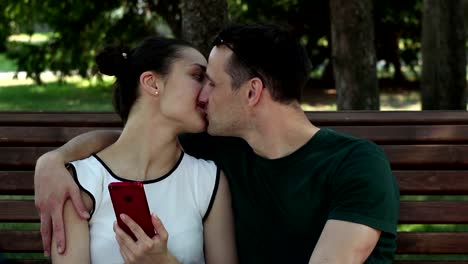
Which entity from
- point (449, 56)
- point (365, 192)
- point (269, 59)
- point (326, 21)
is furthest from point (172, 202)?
point (326, 21)

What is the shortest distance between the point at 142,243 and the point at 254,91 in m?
0.65

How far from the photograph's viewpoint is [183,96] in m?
3.13

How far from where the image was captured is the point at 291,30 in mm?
3023

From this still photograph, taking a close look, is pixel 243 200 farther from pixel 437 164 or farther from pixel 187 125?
pixel 437 164

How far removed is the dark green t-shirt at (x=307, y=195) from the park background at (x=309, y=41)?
81.1 inches

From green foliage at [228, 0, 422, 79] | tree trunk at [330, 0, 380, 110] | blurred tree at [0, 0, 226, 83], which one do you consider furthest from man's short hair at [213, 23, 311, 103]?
green foliage at [228, 0, 422, 79]

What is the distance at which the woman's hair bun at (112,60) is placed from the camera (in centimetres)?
318

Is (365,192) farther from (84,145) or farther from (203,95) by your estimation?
(84,145)

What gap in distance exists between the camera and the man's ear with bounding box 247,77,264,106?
2990mm

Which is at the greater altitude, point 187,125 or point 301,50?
point 301,50

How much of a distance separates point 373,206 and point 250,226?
0.55 meters

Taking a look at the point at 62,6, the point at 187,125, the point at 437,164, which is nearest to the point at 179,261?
the point at 187,125

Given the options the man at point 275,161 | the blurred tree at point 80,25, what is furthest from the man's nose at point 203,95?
the blurred tree at point 80,25

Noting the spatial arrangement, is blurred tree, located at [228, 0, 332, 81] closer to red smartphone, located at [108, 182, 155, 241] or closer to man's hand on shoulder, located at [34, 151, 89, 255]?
man's hand on shoulder, located at [34, 151, 89, 255]
